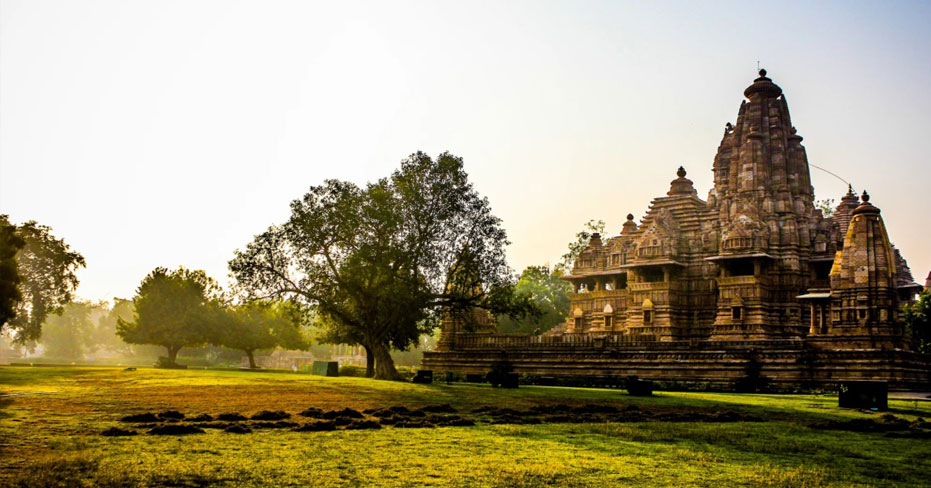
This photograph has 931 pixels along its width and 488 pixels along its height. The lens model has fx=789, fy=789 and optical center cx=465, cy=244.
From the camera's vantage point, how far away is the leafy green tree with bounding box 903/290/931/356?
141ft

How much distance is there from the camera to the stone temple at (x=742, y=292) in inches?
1689

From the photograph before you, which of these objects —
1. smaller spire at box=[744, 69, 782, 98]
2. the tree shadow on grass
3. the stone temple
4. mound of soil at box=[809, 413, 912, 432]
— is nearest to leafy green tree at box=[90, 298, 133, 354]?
the stone temple

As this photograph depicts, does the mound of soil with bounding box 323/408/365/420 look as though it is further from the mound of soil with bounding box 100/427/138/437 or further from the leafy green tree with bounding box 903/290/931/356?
the leafy green tree with bounding box 903/290/931/356

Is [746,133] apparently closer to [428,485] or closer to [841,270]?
[841,270]

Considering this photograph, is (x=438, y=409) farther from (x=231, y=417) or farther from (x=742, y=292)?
(x=742, y=292)

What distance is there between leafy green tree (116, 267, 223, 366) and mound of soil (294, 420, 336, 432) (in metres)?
61.6

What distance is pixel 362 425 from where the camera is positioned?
791 inches

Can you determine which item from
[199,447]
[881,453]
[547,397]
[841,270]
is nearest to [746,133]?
[841,270]

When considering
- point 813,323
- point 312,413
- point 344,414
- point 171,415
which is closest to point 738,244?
point 813,323

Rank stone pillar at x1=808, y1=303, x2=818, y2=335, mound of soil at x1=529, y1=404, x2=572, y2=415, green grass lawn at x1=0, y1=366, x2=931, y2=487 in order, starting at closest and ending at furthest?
green grass lawn at x1=0, y1=366, x2=931, y2=487 < mound of soil at x1=529, y1=404, x2=572, y2=415 < stone pillar at x1=808, y1=303, x2=818, y2=335

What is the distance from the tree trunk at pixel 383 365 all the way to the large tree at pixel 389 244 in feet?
0.19

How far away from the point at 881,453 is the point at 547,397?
1599cm

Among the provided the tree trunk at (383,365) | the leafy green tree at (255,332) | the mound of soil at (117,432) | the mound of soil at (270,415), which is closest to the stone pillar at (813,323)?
the tree trunk at (383,365)

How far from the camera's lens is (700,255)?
59.2 meters
